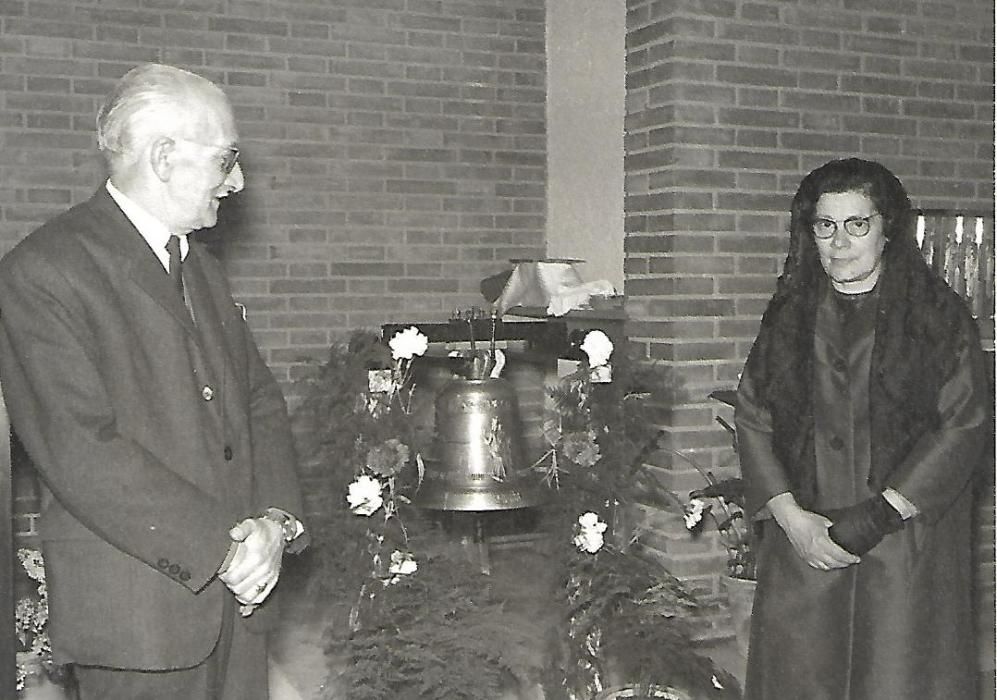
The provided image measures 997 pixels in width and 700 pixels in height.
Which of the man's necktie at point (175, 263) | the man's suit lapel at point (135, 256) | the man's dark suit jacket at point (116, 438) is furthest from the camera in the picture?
the man's necktie at point (175, 263)

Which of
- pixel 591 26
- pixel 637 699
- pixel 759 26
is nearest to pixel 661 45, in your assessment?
pixel 759 26

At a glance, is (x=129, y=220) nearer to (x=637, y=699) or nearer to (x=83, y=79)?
(x=637, y=699)

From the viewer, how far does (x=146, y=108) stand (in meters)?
2.24

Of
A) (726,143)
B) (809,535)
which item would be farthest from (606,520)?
(809,535)

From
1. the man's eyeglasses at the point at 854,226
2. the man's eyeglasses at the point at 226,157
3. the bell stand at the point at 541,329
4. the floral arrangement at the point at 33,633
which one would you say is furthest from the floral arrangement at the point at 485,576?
the man's eyeglasses at the point at 226,157

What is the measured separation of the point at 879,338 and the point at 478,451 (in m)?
1.72

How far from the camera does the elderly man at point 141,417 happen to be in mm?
2119

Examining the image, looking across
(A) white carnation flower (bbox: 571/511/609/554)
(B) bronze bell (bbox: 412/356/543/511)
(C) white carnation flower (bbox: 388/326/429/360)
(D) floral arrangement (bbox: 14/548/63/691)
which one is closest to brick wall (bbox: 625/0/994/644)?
(A) white carnation flower (bbox: 571/511/609/554)

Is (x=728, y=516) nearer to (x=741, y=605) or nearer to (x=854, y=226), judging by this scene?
(x=741, y=605)

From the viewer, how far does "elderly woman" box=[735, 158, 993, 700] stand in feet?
Result: 9.23

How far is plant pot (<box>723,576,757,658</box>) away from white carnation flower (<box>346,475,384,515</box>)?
4.56 ft

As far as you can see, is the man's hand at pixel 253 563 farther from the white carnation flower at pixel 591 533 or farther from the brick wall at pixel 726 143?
the brick wall at pixel 726 143

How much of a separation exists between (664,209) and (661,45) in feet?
2.09

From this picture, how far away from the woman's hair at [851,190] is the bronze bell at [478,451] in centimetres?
149
